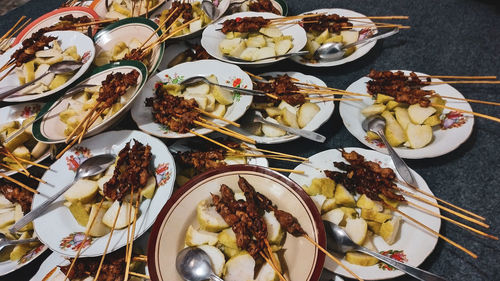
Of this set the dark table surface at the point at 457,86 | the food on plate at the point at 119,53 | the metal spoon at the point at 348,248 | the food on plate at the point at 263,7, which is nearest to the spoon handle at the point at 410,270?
the metal spoon at the point at 348,248

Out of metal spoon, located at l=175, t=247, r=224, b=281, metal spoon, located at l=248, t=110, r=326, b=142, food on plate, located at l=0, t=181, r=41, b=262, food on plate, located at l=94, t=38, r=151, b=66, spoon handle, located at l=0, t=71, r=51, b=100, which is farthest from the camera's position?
food on plate, located at l=94, t=38, r=151, b=66

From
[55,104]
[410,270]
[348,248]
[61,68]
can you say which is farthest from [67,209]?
[410,270]

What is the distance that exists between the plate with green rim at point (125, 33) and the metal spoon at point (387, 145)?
203cm

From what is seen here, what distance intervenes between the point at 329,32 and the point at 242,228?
7.19ft

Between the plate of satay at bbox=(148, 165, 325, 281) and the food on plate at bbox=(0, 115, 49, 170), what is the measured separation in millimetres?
1312

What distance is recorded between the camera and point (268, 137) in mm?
2148

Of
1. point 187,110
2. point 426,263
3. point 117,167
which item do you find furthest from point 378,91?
Result: point 117,167

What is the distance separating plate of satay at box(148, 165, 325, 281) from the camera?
57.5 inches

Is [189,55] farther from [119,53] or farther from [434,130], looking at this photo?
[434,130]

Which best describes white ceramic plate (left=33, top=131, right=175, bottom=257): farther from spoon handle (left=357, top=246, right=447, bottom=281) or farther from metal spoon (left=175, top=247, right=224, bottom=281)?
spoon handle (left=357, top=246, right=447, bottom=281)

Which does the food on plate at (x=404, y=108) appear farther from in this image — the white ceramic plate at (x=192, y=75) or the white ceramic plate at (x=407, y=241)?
the white ceramic plate at (x=192, y=75)

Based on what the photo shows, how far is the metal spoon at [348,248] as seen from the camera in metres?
1.37

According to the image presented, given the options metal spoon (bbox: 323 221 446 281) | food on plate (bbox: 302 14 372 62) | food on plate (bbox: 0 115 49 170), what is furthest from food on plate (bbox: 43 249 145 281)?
food on plate (bbox: 302 14 372 62)

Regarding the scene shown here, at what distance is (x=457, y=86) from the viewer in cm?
243
